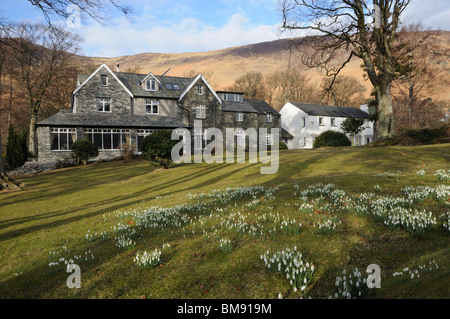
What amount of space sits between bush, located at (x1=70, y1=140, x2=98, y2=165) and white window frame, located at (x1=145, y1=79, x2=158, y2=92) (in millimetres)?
14004

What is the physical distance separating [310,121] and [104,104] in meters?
38.8

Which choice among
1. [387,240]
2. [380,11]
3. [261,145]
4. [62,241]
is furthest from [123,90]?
[387,240]

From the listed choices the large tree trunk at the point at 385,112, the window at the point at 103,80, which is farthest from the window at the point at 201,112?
the large tree trunk at the point at 385,112

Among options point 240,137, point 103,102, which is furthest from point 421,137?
point 103,102

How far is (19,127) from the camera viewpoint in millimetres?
58031

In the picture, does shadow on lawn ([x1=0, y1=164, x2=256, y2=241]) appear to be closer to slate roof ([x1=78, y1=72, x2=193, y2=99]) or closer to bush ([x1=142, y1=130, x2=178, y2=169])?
bush ([x1=142, y1=130, x2=178, y2=169])

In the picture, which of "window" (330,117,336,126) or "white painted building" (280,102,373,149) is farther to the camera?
"window" (330,117,336,126)

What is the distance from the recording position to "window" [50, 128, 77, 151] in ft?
111

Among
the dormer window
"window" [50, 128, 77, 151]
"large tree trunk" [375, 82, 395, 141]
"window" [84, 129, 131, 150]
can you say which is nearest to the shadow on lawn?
"large tree trunk" [375, 82, 395, 141]

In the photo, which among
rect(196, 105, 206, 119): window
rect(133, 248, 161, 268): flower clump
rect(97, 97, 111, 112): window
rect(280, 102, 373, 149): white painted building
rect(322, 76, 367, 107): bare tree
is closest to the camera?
rect(133, 248, 161, 268): flower clump

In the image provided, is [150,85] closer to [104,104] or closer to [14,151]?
[104,104]

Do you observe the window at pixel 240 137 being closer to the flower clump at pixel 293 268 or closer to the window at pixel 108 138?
the window at pixel 108 138

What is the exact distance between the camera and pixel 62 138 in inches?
1351

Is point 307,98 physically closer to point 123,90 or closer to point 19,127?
point 123,90
